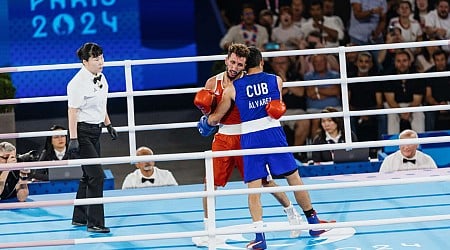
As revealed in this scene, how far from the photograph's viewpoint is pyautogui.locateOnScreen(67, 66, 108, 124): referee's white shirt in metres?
6.93

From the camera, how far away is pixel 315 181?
27.5 feet

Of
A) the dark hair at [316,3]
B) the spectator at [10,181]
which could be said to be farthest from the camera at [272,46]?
the spectator at [10,181]

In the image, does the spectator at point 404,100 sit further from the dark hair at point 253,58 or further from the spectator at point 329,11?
the dark hair at point 253,58

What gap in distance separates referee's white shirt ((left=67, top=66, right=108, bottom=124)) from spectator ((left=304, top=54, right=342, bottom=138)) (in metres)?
4.22

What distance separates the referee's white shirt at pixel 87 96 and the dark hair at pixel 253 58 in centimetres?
101

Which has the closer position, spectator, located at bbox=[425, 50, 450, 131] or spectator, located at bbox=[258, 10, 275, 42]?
spectator, located at bbox=[425, 50, 450, 131]

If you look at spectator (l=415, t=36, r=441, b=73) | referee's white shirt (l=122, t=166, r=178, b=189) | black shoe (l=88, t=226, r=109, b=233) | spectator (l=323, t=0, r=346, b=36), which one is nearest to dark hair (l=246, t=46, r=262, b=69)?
black shoe (l=88, t=226, r=109, b=233)

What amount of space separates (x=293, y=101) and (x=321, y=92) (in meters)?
0.29

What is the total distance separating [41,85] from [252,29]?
103 inches

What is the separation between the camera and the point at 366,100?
11.1 m

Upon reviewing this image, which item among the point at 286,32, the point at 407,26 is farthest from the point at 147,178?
the point at 407,26

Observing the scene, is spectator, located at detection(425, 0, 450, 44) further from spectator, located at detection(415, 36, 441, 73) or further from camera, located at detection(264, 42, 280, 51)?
camera, located at detection(264, 42, 280, 51)

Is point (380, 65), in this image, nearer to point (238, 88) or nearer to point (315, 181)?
point (315, 181)

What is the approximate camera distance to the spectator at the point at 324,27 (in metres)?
12.0
